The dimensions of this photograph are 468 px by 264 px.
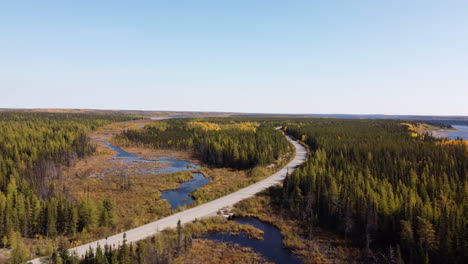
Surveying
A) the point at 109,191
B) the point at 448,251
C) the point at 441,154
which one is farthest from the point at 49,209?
the point at 441,154

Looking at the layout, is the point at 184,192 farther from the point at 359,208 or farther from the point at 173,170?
the point at 359,208

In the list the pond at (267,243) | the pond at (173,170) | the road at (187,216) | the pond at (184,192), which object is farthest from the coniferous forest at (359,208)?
the pond at (173,170)

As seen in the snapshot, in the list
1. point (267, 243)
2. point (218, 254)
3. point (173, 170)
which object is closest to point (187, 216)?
point (218, 254)

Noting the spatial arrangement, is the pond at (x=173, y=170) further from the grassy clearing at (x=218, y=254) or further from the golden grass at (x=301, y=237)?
the grassy clearing at (x=218, y=254)

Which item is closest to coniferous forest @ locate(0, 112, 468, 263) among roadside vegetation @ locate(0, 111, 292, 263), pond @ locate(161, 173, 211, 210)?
roadside vegetation @ locate(0, 111, 292, 263)

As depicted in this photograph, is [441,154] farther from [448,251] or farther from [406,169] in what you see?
[448,251]

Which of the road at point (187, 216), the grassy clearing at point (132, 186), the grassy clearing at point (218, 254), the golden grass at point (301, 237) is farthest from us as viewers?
the grassy clearing at point (132, 186)
